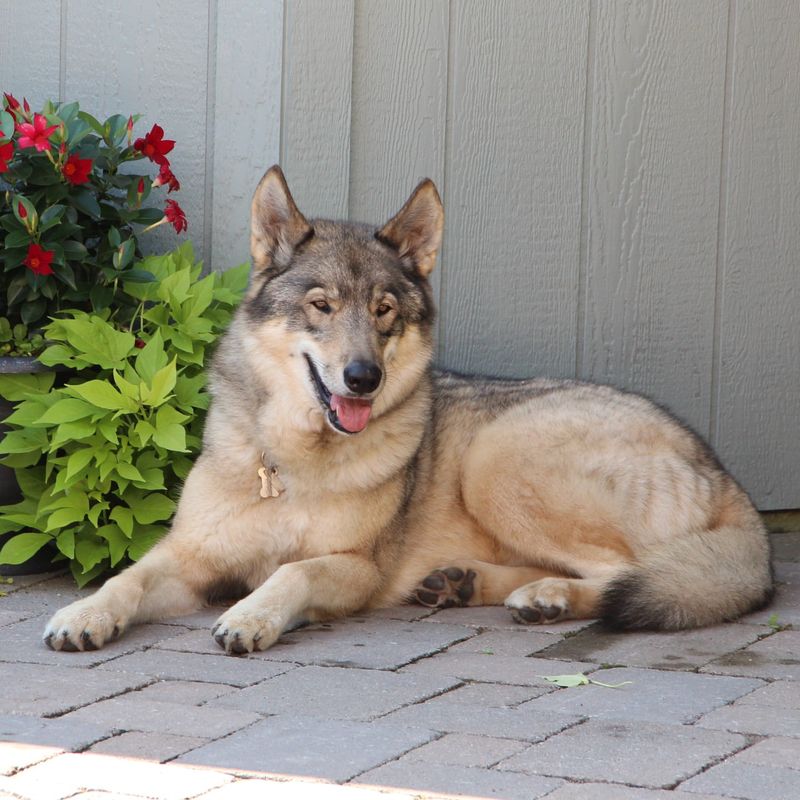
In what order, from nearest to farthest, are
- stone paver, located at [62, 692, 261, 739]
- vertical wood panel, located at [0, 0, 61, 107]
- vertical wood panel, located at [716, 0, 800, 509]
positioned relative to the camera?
stone paver, located at [62, 692, 261, 739] < vertical wood panel, located at [0, 0, 61, 107] < vertical wood panel, located at [716, 0, 800, 509]

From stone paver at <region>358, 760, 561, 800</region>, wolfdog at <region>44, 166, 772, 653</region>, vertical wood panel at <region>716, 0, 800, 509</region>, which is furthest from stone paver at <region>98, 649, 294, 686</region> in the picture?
vertical wood panel at <region>716, 0, 800, 509</region>

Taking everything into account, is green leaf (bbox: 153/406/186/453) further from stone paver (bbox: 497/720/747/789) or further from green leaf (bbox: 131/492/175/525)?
stone paver (bbox: 497/720/747/789)

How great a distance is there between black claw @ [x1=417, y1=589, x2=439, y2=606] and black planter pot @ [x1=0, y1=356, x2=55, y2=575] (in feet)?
4.61

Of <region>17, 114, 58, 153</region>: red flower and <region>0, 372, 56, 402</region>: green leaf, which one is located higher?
<region>17, 114, 58, 153</region>: red flower

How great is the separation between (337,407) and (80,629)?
3.54ft

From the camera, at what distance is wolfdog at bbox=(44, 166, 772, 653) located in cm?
417

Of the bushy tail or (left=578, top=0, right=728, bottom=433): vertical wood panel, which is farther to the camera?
(left=578, top=0, right=728, bottom=433): vertical wood panel

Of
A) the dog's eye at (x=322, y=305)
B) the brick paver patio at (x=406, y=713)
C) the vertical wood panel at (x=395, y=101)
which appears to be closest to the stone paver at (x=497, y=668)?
the brick paver patio at (x=406, y=713)

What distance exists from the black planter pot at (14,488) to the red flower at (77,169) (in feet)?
2.28

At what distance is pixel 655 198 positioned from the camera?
5.62 metres

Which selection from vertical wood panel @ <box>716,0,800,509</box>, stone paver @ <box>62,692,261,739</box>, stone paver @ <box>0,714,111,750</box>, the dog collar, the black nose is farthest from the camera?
vertical wood panel @ <box>716,0,800,509</box>

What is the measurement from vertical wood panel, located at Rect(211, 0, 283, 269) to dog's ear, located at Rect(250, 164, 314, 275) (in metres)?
0.73

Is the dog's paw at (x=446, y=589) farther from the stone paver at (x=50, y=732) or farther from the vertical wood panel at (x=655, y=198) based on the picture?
the stone paver at (x=50, y=732)

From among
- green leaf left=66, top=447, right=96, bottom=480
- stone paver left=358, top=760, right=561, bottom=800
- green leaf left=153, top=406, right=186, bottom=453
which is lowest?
stone paver left=358, top=760, right=561, bottom=800
